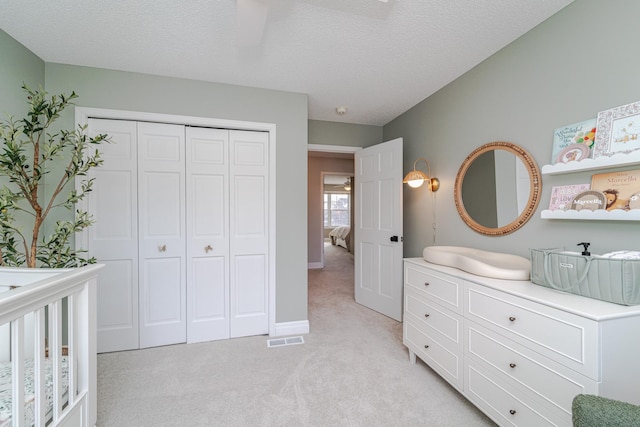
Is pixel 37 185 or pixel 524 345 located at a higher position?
pixel 37 185

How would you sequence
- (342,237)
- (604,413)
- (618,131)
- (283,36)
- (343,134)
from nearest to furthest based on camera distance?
(604,413) → (618,131) → (283,36) → (343,134) → (342,237)

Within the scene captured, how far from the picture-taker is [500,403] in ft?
4.56

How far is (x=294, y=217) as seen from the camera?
2.68m

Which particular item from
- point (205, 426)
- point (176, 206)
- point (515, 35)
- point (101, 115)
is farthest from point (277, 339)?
point (515, 35)

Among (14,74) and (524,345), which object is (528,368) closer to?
(524,345)

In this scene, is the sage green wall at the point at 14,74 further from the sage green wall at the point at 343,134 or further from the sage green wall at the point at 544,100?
the sage green wall at the point at 544,100

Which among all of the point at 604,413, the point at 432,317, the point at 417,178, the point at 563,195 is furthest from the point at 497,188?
the point at 604,413

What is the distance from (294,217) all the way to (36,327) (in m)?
1.91

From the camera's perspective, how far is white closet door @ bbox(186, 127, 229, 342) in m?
2.47

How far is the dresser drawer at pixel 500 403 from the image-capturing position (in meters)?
1.21

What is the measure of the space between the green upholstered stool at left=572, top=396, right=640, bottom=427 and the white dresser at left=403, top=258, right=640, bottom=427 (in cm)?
26

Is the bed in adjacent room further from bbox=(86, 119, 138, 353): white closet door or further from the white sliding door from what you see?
bbox=(86, 119, 138, 353): white closet door

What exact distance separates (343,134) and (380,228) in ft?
4.52

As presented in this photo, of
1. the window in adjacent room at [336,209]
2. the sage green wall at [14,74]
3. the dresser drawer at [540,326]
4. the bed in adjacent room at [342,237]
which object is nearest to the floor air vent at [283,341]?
the dresser drawer at [540,326]
